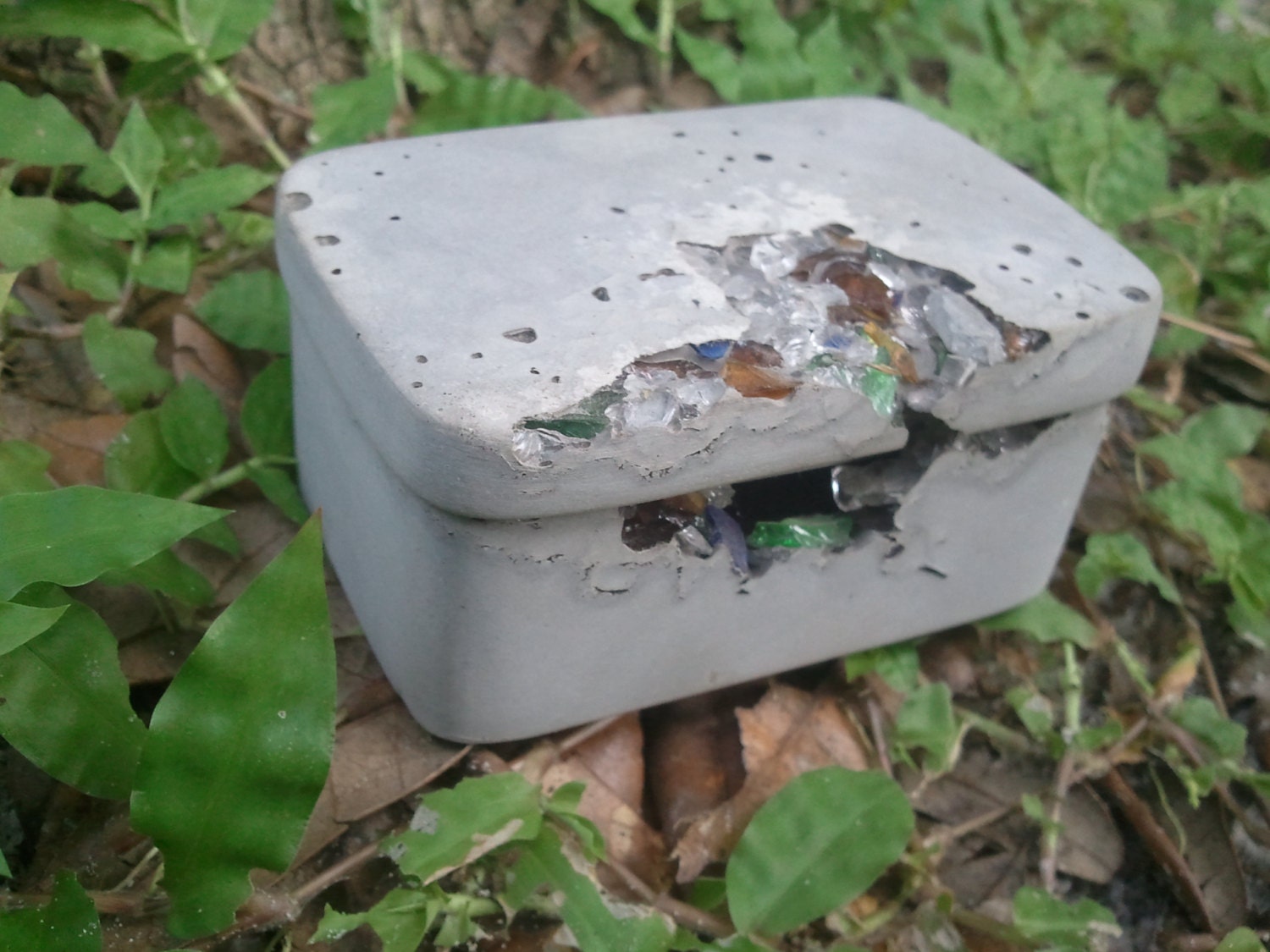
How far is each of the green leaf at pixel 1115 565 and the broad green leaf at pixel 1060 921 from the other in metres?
0.29

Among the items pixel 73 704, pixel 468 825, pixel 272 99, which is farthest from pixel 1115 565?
pixel 272 99

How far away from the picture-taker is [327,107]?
1001mm

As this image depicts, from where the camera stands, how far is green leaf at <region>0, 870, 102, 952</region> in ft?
1.89

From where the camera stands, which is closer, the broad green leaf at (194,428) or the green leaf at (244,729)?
the green leaf at (244,729)

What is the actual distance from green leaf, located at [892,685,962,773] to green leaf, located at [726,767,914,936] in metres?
0.09

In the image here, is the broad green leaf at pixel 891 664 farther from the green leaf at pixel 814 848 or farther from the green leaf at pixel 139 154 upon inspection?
the green leaf at pixel 139 154

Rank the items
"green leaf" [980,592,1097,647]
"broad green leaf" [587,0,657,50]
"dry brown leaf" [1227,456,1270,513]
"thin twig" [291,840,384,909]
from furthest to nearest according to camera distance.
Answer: "broad green leaf" [587,0,657,50]
"dry brown leaf" [1227,456,1270,513]
"green leaf" [980,592,1097,647]
"thin twig" [291,840,384,909]

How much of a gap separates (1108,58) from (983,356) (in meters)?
1.10

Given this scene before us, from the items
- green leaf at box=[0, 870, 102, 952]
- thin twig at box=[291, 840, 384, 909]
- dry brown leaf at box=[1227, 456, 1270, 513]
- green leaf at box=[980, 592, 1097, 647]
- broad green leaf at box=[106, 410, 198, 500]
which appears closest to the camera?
green leaf at box=[0, 870, 102, 952]

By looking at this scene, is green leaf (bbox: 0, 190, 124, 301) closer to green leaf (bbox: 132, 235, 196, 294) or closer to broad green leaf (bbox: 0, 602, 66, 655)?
green leaf (bbox: 132, 235, 196, 294)

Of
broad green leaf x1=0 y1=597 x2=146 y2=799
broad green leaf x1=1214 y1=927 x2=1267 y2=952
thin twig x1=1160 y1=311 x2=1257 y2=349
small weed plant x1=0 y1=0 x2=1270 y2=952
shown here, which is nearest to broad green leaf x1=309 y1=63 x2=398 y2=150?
small weed plant x1=0 y1=0 x2=1270 y2=952

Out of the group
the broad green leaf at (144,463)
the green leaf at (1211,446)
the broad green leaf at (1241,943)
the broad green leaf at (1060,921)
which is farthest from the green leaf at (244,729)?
the green leaf at (1211,446)

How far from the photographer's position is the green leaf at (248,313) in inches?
36.0

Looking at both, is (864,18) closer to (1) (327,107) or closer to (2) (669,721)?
(1) (327,107)
